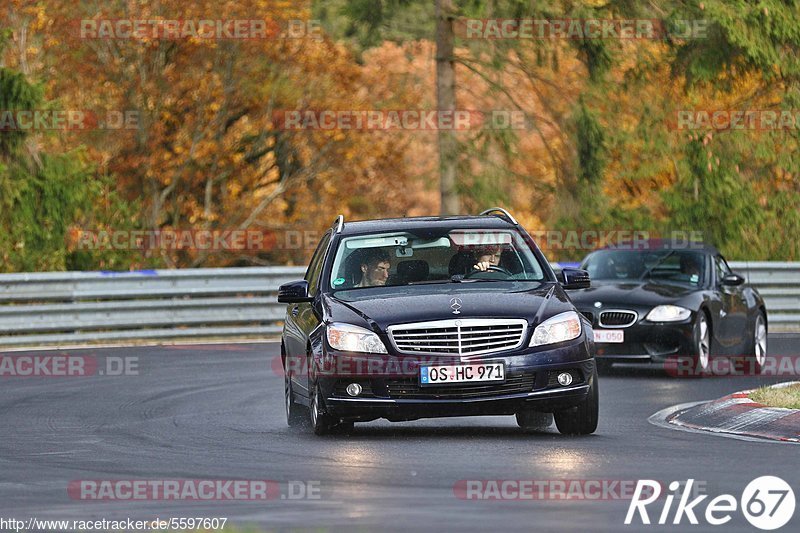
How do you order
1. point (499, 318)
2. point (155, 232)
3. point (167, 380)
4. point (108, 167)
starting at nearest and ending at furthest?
→ point (499, 318), point (167, 380), point (155, 232), point (108, 167)

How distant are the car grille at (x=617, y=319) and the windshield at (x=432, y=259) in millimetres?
5941

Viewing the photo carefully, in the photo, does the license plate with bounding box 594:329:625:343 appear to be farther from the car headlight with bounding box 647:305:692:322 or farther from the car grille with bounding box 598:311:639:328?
the car headlight with bounding box 647:305:692:322

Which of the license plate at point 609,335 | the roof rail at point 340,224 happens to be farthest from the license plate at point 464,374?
the license plate at point 609,335

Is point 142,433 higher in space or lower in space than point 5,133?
lower

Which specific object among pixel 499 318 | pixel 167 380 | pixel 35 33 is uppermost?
pixel 35 33

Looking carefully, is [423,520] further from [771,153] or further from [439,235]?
[771,153]

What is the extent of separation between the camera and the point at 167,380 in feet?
63.5

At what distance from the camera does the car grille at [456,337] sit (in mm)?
12312

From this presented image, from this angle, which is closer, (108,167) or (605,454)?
(605,454)

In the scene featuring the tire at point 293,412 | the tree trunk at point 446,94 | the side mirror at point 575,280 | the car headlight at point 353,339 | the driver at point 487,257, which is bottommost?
the tire at point 293,412

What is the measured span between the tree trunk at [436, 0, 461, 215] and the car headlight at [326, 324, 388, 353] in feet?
75.4

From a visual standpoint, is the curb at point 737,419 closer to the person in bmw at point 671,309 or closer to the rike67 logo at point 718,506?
the rike67 logo at point 718,506

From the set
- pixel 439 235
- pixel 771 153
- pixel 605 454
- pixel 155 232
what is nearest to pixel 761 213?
pixel 771 153

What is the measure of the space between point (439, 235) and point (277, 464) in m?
3.31
